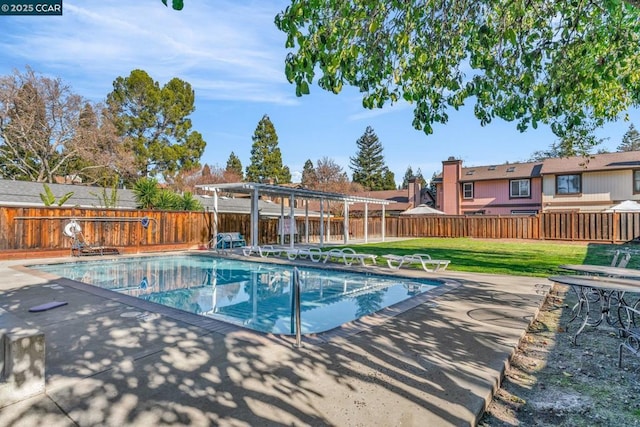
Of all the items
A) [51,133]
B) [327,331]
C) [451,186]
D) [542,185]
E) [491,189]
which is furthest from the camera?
[451,186]

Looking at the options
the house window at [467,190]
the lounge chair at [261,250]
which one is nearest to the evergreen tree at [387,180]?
the house window at [467,190]

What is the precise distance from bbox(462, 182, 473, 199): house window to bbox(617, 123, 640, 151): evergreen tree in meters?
44.2

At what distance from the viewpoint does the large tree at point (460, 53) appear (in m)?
3.95

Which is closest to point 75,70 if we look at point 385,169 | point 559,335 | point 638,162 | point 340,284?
point 340,284

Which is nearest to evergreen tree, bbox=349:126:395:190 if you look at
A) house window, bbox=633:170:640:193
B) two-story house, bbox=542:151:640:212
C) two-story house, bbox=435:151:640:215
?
two-story house, bbox=435:151:640:215

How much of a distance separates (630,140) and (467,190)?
47.8 m

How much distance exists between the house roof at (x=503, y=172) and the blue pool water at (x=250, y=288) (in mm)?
24156

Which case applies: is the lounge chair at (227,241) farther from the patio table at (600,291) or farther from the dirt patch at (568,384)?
the dirt patch at (568,384)

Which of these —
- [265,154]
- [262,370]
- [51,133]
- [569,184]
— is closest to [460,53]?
[262,370]

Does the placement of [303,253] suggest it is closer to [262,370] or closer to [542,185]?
[262,370]

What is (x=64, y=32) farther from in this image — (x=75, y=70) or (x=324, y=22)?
(x=75, y=70)

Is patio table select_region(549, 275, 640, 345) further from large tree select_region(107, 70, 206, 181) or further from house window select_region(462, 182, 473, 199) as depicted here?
large tree select_region(107, 70, 206, 181)

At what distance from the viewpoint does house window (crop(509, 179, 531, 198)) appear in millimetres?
28994

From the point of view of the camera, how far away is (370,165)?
5934 cm
